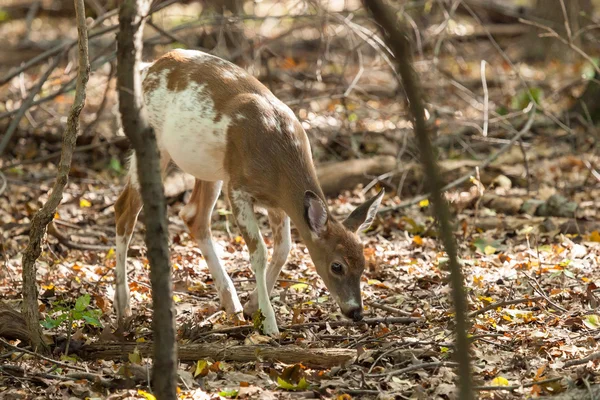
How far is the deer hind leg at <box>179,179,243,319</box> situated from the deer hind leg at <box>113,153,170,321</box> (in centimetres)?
42

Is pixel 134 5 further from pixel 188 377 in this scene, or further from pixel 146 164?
pixel 188 377

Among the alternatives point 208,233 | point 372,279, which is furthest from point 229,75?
point 372,279

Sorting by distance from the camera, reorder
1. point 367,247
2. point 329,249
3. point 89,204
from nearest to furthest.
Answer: point 329,249, point 367,247, point 89,204

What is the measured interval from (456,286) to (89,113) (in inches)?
419

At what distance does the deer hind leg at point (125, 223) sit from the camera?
21.1ft

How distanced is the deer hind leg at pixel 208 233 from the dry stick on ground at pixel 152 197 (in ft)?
7.66

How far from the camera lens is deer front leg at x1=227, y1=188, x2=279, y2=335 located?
609 centimetres

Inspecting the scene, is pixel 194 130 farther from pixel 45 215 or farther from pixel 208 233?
pixel 45 215

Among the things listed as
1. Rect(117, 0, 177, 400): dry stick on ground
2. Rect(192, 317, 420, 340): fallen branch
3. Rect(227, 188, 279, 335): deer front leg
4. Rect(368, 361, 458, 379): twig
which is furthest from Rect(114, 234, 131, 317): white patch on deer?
Rect(117, 0, 177, 400): dry stick on ground

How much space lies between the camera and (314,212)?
235 inches

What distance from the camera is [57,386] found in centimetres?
492

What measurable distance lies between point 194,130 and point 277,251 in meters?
1.17

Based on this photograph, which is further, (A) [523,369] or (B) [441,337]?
(B) [441,337]

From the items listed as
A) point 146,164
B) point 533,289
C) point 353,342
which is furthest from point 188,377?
point 533,289
